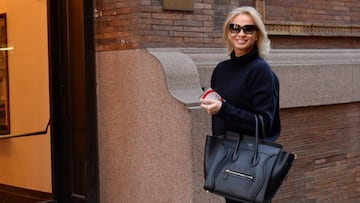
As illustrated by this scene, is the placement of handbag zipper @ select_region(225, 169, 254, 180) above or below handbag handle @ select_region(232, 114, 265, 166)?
below

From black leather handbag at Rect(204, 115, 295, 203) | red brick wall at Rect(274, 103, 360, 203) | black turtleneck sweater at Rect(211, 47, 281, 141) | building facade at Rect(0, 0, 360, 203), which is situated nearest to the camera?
black leather handbag at Rect(204, 115, 295, 203)

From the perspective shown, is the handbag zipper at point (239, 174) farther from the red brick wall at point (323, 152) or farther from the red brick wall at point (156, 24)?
the red brick wall at point (323, 152)

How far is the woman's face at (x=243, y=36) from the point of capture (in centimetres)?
406

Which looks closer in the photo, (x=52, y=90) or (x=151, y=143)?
(x=151, y=143)

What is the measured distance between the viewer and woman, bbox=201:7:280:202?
3.90 metres

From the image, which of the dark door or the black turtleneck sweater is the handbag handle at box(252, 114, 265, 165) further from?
the dark door

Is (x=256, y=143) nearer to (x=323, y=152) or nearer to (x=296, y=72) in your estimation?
(x=296, y=72)

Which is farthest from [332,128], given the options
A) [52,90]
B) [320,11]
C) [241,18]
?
[241,18]

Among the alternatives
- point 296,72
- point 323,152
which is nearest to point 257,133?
point 296,72

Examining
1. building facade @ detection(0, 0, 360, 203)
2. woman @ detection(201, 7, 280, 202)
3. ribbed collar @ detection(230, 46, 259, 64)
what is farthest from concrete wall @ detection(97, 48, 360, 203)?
ribbed collar @ detection(230, 46, 259, 64)

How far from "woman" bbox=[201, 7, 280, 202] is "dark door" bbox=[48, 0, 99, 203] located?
9.62ft

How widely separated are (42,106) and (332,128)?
3.80m

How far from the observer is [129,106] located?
262 inches

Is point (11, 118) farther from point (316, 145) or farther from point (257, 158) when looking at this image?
point (257, 158)
